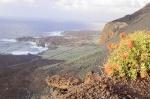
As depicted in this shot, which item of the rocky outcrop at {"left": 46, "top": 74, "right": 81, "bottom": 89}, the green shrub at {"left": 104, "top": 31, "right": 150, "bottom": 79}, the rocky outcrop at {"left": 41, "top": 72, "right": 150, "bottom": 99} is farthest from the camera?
the green shrub at {"left": 104, "top": 31, "right": 150, "bottom": 79}

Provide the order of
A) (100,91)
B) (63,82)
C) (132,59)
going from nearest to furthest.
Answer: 1. (100,91)
2. (63,82)
3. (132,59)

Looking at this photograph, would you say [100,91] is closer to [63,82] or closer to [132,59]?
[63,82]

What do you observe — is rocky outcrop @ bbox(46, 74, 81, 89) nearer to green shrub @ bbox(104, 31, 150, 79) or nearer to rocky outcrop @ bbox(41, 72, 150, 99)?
rocky outcrop @ bbox(41, 72, 150, 99)

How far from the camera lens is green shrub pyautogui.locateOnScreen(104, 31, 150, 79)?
15758 millimetres

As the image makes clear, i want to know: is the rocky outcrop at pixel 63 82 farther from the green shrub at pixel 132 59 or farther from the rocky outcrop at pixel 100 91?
the green shrub at pixel 132 59

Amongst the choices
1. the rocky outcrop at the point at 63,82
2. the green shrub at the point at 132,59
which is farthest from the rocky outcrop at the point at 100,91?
the green shrub at the point at 132,59

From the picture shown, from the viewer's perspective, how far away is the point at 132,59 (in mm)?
15852

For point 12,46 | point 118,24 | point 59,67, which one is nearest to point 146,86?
point 59,67

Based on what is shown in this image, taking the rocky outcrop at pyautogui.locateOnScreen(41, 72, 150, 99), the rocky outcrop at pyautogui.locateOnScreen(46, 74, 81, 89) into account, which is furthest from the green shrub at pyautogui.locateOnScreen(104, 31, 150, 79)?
the rocky outcrop at pyautogui.locateOnScreen(46, 74, 81, 89)

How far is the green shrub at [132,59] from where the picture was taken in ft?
51.7

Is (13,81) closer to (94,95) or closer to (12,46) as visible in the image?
(94,95)

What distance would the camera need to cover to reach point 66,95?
12.6m

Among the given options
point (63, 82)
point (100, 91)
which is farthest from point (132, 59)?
point (100, 91)

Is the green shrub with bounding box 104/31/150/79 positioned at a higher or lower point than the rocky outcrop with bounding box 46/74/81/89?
higher
